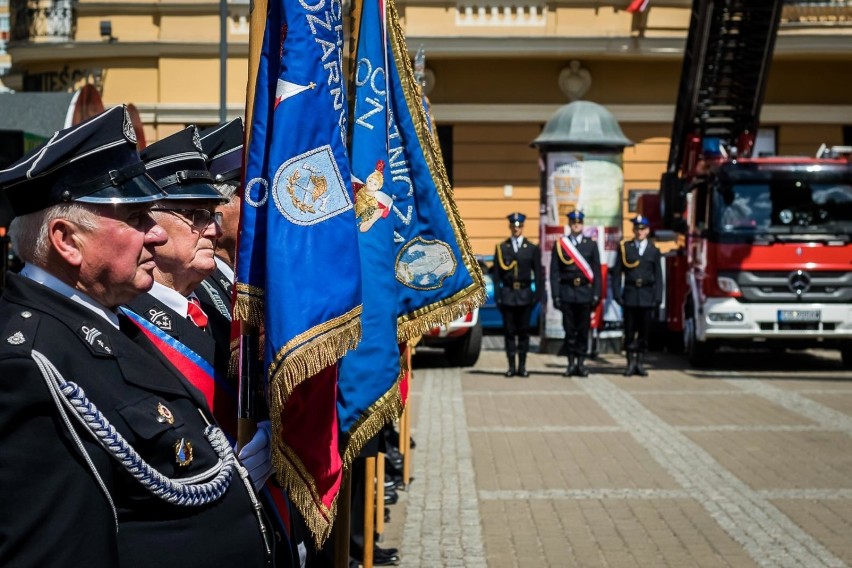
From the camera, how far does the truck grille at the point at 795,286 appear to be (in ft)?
54.1

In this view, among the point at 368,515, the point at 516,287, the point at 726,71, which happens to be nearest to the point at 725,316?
the point at 516,287

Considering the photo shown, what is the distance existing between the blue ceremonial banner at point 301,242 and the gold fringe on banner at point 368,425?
228mm

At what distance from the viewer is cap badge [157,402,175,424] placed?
8.98 ft

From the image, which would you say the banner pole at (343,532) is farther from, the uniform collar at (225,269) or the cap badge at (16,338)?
the cap badge at (16,338)

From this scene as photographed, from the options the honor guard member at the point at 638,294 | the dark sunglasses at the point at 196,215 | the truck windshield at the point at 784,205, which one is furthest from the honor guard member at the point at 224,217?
the truck windshield at the point at 784,205

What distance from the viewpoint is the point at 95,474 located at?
8.33 feet

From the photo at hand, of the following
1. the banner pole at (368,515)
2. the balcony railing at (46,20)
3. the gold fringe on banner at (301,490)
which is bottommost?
the banner pole at (368,515)

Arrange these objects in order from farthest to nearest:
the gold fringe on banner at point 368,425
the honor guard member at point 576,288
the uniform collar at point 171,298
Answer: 1. the honor guard member at point 576,288
2. the gold fringe on banner at point 368,425
3. the uniform collar at point 171,298

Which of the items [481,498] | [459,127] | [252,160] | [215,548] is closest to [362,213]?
[252,160]

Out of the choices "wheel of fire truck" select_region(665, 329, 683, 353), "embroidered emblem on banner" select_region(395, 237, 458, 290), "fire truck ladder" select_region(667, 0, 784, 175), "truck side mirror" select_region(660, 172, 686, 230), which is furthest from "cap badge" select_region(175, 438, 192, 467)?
"wheel of fire truck" select_region(665, 329, 683, 353)

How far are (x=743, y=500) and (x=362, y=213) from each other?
5.20m

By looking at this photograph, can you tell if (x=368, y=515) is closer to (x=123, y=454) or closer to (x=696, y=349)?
(x=123, y=454)

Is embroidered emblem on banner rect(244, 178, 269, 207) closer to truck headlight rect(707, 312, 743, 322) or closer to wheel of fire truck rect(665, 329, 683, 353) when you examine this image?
truck headlight rect(707, 312, 743, 322)

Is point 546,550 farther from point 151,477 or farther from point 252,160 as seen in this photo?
point 151,477
